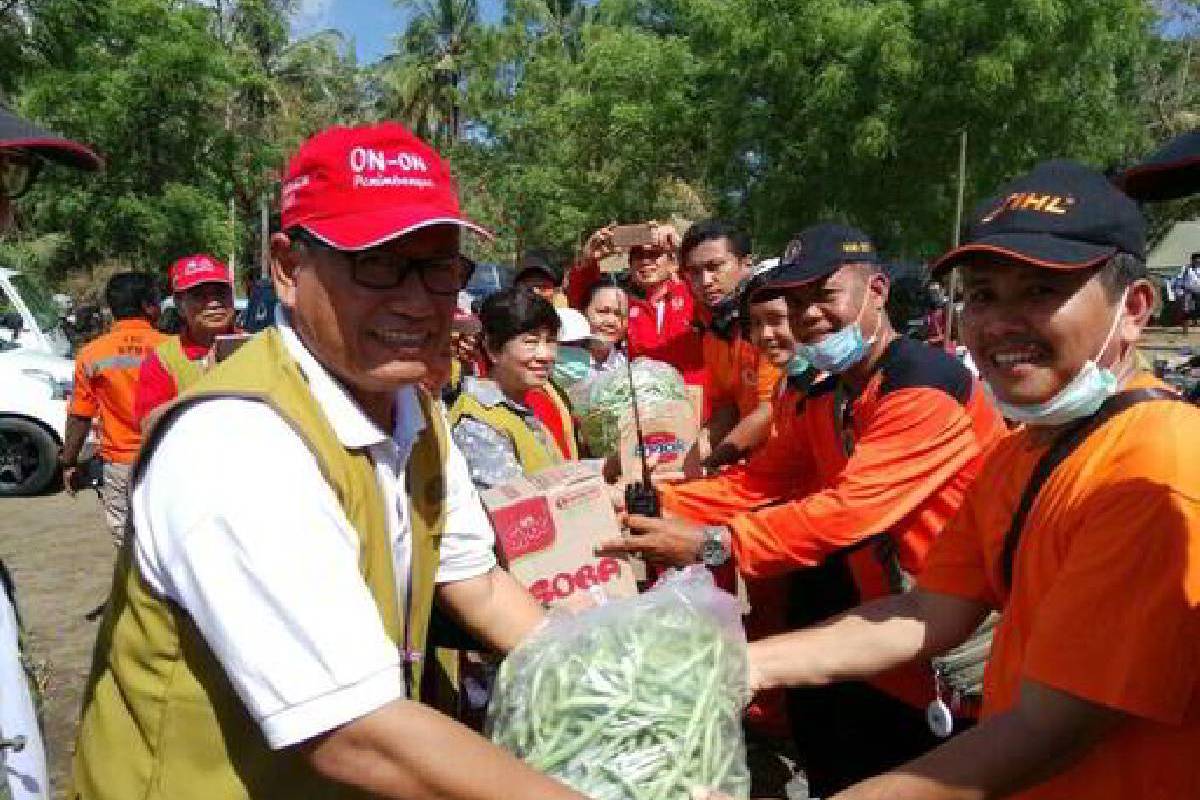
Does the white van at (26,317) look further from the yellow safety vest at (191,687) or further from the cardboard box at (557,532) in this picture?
the yellow safety vest at (191,687)

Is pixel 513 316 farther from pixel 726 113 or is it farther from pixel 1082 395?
pixel 726 113

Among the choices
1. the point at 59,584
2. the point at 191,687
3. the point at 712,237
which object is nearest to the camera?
the point at 191,687

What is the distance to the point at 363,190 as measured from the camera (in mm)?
1751

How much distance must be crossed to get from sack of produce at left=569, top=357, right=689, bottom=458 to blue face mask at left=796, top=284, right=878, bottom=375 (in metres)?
1.14

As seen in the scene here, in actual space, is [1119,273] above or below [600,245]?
below

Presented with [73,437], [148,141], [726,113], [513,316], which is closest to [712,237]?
[513,316]

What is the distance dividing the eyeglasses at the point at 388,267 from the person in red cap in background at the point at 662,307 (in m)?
3.70

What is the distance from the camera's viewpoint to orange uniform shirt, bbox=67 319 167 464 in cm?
641

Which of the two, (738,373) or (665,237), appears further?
(665,237)

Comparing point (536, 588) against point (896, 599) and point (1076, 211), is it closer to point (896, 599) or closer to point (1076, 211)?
point (896, 599)

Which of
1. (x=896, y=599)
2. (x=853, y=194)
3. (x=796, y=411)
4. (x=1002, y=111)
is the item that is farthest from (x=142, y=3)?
(x=896, y=599)

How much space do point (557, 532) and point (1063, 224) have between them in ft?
4.83

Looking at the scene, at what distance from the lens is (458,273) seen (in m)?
1.93

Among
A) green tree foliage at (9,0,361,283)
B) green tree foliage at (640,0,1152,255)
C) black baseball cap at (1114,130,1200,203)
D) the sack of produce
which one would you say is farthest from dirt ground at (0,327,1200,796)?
green tree foliage at (640,0,1152,255)
